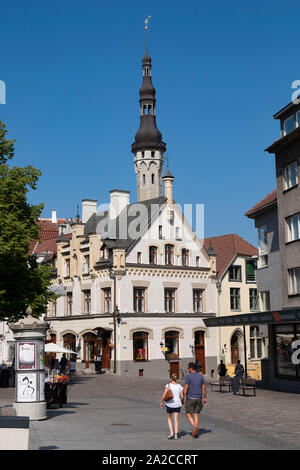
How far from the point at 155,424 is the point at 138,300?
103 feet

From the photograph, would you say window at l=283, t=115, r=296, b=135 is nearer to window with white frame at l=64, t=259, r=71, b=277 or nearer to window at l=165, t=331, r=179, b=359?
window at l=165, t=331, r=179, b=359

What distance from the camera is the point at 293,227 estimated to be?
31859 millimetres

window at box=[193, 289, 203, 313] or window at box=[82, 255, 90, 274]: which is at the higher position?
window at box=[82, 255, 90, 274]

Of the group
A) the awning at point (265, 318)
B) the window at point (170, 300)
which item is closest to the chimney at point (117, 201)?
the window at point (170, 300)

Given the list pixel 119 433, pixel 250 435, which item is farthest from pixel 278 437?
pixel 119 433

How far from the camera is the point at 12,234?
107ft

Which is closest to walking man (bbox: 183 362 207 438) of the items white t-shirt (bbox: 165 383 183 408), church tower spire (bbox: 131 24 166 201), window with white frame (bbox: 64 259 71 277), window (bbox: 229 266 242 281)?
white t-shirt (bbox: 165 383 183 408)

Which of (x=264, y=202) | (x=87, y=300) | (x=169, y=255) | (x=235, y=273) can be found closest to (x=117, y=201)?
(x=169, y=255)

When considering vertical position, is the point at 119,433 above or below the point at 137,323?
below

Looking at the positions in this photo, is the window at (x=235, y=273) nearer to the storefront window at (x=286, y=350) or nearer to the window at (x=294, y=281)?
the storefront window at (x=286, y=350)

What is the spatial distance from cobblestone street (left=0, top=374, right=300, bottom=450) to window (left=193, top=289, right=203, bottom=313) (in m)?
21.7

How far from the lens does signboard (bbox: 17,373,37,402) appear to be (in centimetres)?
1968
